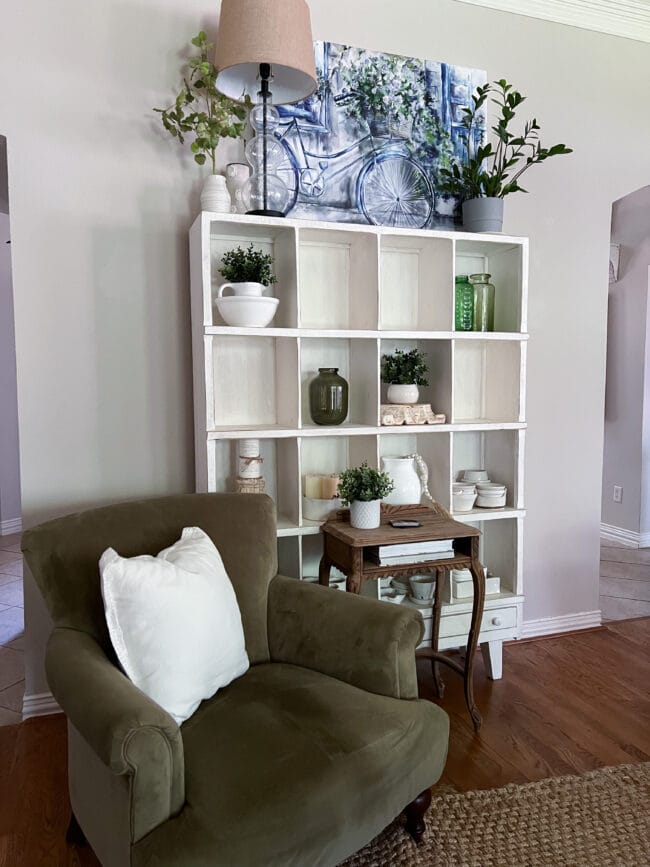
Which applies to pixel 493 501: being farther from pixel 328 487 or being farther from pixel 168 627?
pixel 168 627

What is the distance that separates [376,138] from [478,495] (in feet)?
4.93

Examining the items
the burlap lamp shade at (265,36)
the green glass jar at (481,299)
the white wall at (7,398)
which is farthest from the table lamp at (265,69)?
the white wall at (7,398)

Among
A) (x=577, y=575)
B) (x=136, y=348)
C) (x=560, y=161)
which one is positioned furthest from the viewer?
(x=577, y=575)

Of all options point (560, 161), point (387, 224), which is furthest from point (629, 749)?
point (560, 161)

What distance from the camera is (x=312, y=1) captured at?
2605mm

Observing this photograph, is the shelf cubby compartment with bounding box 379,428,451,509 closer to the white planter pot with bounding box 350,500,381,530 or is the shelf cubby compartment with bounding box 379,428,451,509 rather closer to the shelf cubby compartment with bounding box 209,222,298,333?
the white planter pot with bounding box 350,500,381,530

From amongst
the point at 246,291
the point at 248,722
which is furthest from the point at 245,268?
the point at 248,722

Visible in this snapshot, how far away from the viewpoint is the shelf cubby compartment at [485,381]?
8.95 ft

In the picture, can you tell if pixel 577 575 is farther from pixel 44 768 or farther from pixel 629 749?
pixel 44 768

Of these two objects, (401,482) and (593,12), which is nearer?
(401,482)

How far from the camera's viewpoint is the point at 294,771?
138cm

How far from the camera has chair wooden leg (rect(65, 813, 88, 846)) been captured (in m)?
1.75

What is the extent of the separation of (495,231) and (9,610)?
3.07 metres

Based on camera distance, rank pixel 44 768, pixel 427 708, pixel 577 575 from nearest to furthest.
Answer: pixel 427 708 < pixel 44 768 < pixel 577 575
